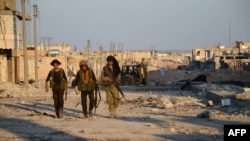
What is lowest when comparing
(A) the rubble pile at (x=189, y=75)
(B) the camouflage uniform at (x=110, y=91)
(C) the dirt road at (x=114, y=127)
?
(A) the rubble pile at (x=189, y=75)

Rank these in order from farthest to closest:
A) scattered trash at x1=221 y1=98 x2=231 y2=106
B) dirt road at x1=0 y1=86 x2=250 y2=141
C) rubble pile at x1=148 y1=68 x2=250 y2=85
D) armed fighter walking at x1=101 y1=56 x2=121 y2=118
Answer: rubble pile at x1=148 y1=68 x2=250 y2=85 → scattered trash at x1=221 y1=98 x2=231 y2=106 → armed fighter walking at x1=101 y1=56 x2=121 y2=118 → dirt road at x1=0 y1=86 x2=250 y2=141

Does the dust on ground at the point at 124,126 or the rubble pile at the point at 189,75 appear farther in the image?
the rubble pile at the point at 189,75

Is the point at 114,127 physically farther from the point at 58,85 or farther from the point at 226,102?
the point at 226,102

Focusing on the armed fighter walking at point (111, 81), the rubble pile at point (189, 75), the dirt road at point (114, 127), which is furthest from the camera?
the rubble pile at point (189, 75)

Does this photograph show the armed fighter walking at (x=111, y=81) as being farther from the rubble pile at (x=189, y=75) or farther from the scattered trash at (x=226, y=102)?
the rubble pile at (x=189, y=75)

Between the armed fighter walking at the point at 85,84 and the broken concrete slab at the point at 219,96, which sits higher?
the armed fighter walking at the point at 85,84

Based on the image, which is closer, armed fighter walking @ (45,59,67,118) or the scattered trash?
armed fighter walking @ (45,59,67,118)

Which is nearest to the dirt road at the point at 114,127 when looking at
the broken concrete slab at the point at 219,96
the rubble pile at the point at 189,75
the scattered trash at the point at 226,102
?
the scattered trash at the point at 226,102

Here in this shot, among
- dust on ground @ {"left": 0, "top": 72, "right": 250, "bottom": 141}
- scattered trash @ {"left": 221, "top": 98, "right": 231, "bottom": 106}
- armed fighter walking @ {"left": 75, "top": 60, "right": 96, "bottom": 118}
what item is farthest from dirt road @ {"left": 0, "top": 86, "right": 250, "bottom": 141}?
scattered trash @ {"left": 221, "top": 98, "right": 231, "bottom": 106}

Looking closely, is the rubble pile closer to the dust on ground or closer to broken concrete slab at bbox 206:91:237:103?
broken concrete slab at bbox 206:91:237:103

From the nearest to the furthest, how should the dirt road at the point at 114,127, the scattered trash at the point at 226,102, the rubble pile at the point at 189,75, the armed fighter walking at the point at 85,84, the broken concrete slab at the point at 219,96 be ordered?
1. the dirt road at the point at 114,127
2. the armed fighter walking at the point at 85,84
3. the scattered trash at the point at 226,102
4. the broken concrete slab at the point at 219,96
5. the rubble pile at the point at 189,75

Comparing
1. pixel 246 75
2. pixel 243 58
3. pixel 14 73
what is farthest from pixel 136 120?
pixel 243 58

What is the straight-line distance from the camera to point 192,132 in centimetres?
904

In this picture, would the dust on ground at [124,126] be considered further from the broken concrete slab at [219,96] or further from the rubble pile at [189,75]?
the rubble pile at [189,75]
